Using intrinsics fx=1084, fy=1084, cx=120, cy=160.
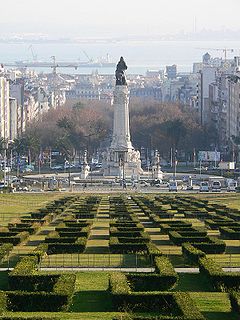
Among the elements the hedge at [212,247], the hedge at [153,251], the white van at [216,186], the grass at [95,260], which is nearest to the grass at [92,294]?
the grass at [95,260]

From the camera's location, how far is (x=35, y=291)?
106 ft

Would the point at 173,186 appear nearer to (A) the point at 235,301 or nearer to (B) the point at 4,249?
(B) the point at 4,249

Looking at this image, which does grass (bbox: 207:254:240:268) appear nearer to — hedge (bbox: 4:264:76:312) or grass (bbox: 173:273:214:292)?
grass (bbox: 173:273:214:292)

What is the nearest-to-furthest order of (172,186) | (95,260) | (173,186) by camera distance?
(95,260)
(173,186)
(172,186)

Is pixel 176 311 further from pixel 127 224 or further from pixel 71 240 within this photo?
pixel 127 224

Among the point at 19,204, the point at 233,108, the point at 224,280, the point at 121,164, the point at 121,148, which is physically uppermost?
→ the point at 233,108

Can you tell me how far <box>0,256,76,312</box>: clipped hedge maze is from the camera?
29.2 meters

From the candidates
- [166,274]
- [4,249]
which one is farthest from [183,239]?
[166,274]

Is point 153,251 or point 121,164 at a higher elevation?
point 121,164

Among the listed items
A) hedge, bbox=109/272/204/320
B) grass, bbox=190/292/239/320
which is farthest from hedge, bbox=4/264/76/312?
grass, bbox=190/292/239/320

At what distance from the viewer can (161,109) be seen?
196 metres

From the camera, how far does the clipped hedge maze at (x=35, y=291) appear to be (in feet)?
96.0

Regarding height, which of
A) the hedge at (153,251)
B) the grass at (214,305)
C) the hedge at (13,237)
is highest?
the hedge at (153,251)

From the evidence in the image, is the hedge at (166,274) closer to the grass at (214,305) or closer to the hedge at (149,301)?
the grass at (214,305)
